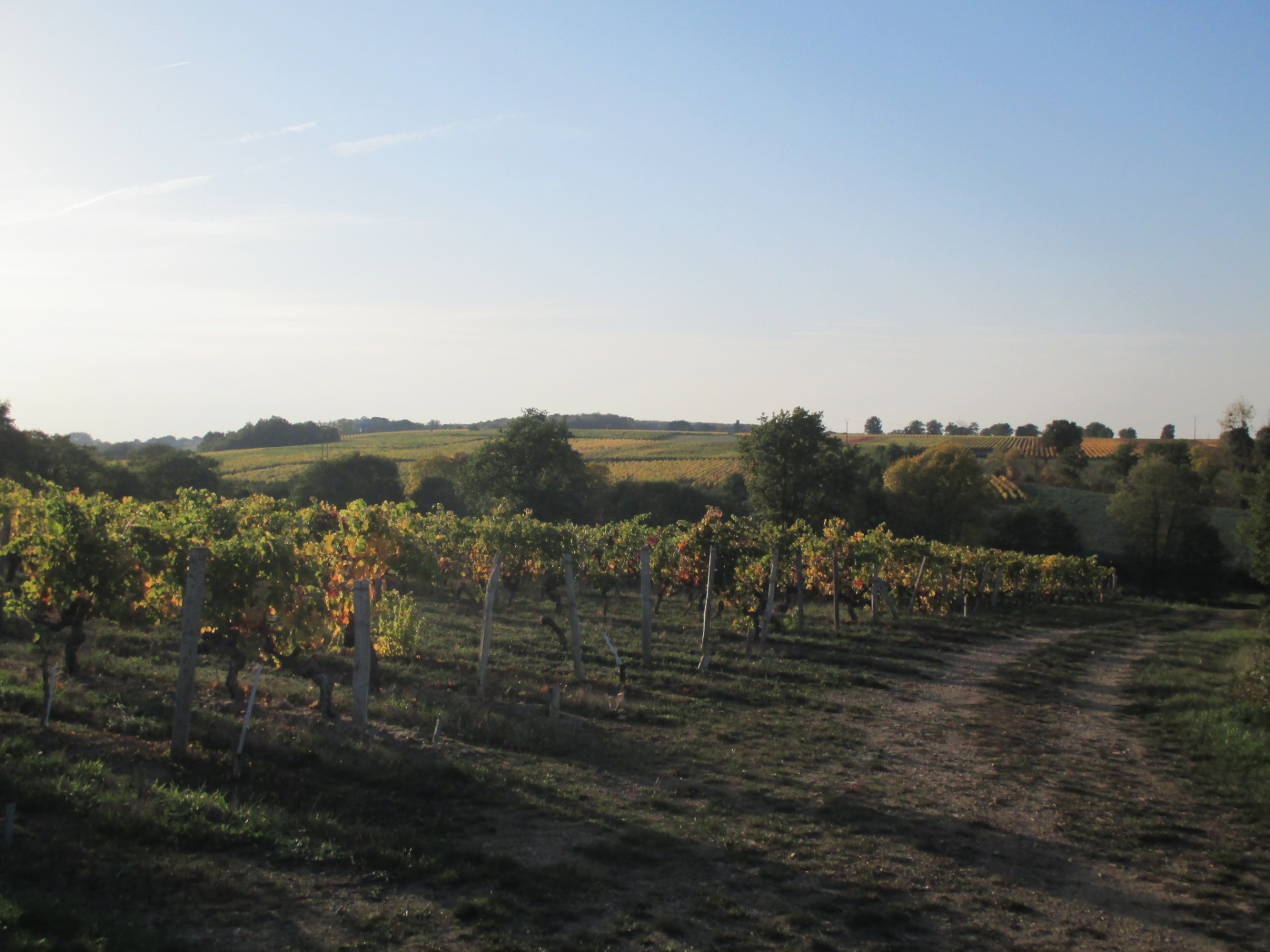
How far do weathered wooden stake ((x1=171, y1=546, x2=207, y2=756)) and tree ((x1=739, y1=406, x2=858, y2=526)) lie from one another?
3647 centimetres

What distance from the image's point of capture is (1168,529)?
5388 centimetres

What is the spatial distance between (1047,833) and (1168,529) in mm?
54920

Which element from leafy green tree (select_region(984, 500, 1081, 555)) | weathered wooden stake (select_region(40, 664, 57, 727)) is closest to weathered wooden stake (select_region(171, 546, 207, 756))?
weathered wooden stake (select_region(40, 664, 57, 727))

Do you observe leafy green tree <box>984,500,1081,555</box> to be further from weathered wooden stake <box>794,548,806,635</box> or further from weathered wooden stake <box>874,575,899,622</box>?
weathered wooden stake <box>794,548,806,635</box>

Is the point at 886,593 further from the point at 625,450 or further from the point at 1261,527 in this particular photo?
the point at 625,450

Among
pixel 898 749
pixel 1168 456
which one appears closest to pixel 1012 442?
pixel 1168 456

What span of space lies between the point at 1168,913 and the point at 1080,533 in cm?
5803

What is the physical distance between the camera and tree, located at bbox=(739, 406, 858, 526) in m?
42.9

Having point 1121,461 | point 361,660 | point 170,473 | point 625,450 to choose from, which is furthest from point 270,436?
point 361,660

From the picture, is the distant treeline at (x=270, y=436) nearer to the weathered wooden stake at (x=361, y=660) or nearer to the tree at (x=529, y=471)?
the tree at (x=529, y=471)

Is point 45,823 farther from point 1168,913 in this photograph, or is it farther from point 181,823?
point 1168,913

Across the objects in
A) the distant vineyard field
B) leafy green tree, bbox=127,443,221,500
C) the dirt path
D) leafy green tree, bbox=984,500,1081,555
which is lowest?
the dirt path

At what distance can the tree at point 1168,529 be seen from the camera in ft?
168

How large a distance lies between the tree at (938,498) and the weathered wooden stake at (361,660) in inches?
1971
